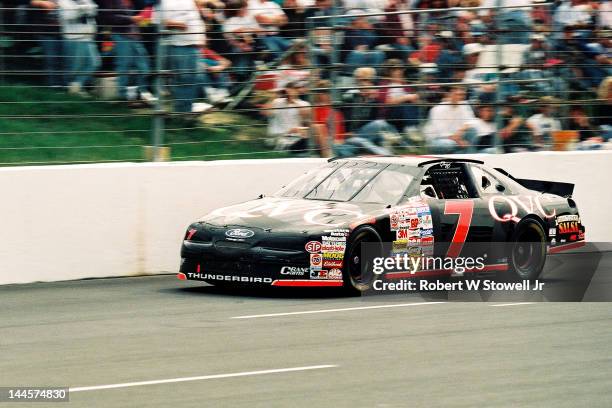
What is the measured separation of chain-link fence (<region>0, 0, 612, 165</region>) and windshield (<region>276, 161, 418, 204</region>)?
A: 1484 mm

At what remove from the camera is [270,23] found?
14.6 m

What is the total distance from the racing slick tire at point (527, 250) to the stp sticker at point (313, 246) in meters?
2.73

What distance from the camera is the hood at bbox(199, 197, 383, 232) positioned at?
12.0 meters

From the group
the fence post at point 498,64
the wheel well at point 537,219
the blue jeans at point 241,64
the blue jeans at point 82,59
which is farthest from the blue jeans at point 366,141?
the blue jeans at point 82,59

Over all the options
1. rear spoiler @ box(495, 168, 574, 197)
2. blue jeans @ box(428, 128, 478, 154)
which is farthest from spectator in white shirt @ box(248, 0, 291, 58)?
rear spoiler @ box(495, 168, 574, 197)

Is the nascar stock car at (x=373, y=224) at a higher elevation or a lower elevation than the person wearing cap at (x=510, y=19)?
lower

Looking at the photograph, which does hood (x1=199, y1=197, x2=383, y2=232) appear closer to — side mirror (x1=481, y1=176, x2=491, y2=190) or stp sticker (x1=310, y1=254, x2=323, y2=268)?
stp sticker (x1=310, y1=254, x2=323, y2=268)

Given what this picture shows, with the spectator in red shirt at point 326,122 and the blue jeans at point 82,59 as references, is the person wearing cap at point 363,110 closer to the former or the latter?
the spectator in red shirt at point 326,122

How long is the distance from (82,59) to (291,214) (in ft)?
9.43

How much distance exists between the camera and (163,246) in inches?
546

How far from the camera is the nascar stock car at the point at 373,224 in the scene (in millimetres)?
11820

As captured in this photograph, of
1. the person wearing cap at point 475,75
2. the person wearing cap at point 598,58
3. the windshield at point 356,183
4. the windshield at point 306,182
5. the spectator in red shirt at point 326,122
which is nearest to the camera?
the windshield at point 356,183

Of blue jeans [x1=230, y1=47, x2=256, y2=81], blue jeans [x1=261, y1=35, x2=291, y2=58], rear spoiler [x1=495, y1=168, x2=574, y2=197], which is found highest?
blue jeans [x1=261, y1=35, x2=291, y2=58]

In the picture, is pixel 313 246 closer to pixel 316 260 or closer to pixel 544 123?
pixel 316 260
